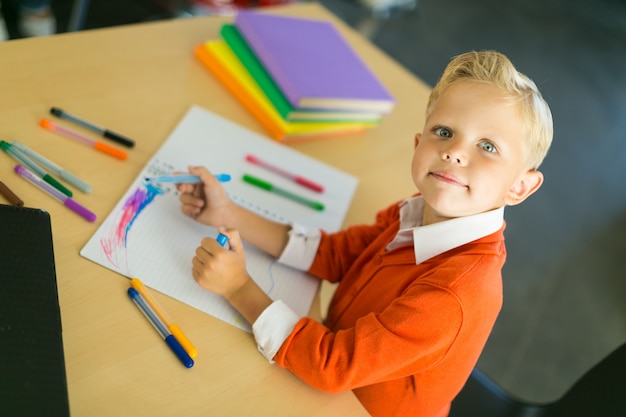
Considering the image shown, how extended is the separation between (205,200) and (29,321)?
1.14 feet

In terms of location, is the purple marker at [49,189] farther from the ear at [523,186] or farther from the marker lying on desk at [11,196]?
the ear at [523,186]

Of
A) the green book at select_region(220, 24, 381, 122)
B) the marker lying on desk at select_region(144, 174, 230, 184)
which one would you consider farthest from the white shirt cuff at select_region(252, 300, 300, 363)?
the green book at select_region(220, 24, 381, 122)

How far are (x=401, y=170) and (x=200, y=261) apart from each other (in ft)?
1.79

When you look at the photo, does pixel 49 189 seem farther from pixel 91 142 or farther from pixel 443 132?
pixel 443 132

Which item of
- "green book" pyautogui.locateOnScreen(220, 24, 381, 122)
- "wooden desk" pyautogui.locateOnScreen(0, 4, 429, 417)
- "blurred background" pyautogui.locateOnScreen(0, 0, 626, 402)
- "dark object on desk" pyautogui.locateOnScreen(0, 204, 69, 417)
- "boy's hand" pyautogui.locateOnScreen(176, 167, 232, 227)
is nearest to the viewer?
"dark object on desk" pyautogui.locateOnScreen(0, 204, 69, 417)

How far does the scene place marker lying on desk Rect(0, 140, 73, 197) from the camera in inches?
31.6

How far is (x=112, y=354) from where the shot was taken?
0.66 m

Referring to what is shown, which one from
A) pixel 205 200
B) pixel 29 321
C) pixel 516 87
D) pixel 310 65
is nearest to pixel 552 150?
pixel 310 65

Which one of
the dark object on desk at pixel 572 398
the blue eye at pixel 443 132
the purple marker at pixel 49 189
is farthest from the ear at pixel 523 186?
the purple marker at pixel 49 189

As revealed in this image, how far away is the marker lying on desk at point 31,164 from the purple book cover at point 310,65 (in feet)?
1.50

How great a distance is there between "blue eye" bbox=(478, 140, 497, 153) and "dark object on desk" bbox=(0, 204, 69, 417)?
1.83ft

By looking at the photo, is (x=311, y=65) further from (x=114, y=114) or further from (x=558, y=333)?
(x=558, y=333)

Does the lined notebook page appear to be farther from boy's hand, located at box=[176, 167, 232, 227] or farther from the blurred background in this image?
the blurred background

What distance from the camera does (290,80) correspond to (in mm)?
1098
